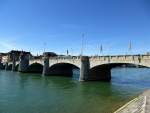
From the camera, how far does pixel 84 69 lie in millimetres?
53906

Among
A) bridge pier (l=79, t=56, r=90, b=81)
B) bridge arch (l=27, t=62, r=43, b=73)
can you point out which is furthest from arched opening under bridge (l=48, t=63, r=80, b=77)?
bridge pier (l=79, t=56, r=90, b=81)

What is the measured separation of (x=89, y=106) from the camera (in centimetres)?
2416

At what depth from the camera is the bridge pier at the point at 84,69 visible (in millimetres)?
53906

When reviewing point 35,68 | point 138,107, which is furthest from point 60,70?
point 138,107

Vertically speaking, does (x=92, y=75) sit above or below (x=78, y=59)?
below

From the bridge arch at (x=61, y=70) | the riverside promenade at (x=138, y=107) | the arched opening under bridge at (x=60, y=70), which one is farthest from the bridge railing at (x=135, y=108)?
the arched opening under bridge at (x=60, y=70)

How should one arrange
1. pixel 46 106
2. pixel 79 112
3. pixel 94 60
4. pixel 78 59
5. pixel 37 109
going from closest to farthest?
1. pixel 79 112
2. pixel 37 109
3. pixel 46 106
4. pixel 94 60
5. pixel 78 59

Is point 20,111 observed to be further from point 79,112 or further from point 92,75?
point 92,75

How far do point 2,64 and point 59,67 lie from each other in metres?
69.6

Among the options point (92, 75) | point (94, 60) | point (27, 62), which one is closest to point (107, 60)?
point (94, 60)

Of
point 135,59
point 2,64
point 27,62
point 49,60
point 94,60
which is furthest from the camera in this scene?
point 2,64

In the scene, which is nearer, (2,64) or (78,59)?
(78,59)

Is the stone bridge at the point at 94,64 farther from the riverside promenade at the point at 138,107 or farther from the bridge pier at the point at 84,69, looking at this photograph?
the riverside promenade at the point at 138,107

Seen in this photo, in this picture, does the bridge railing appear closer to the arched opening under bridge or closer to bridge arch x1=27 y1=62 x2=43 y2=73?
the arched opening under bridge
